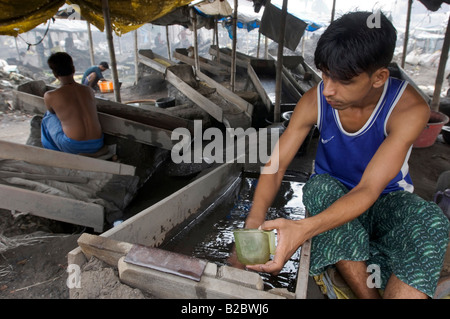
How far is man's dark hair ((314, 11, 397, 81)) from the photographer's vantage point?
48.9 inches

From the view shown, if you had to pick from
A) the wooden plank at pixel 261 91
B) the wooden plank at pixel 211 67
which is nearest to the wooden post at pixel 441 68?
the wooden plank at pixel 261 91

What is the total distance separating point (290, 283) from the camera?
6.79 ft

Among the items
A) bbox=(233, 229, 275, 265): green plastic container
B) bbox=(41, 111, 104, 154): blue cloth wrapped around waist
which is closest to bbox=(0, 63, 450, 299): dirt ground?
bbox=(233, 229, 275, 265): green plastic container

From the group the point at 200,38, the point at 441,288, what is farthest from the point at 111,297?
the point at 200,38

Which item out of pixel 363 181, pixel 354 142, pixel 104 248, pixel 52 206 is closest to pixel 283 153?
pixel 354 142

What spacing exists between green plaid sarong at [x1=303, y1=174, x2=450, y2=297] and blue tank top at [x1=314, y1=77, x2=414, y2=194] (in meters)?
0.11

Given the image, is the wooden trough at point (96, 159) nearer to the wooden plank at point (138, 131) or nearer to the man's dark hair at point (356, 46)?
the wooden plank at point (138, 131)

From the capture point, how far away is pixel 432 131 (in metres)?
4.93

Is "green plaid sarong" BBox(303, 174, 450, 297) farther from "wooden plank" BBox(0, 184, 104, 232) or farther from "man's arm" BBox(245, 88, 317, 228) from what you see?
"wooden plank" BBox(0, 184, 104, 232)

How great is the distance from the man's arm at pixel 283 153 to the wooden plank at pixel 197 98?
412cm

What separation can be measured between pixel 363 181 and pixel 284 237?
0.52 meters

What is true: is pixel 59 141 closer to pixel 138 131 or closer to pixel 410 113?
pixel 138 131

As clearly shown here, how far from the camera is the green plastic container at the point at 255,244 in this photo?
4.12ft
